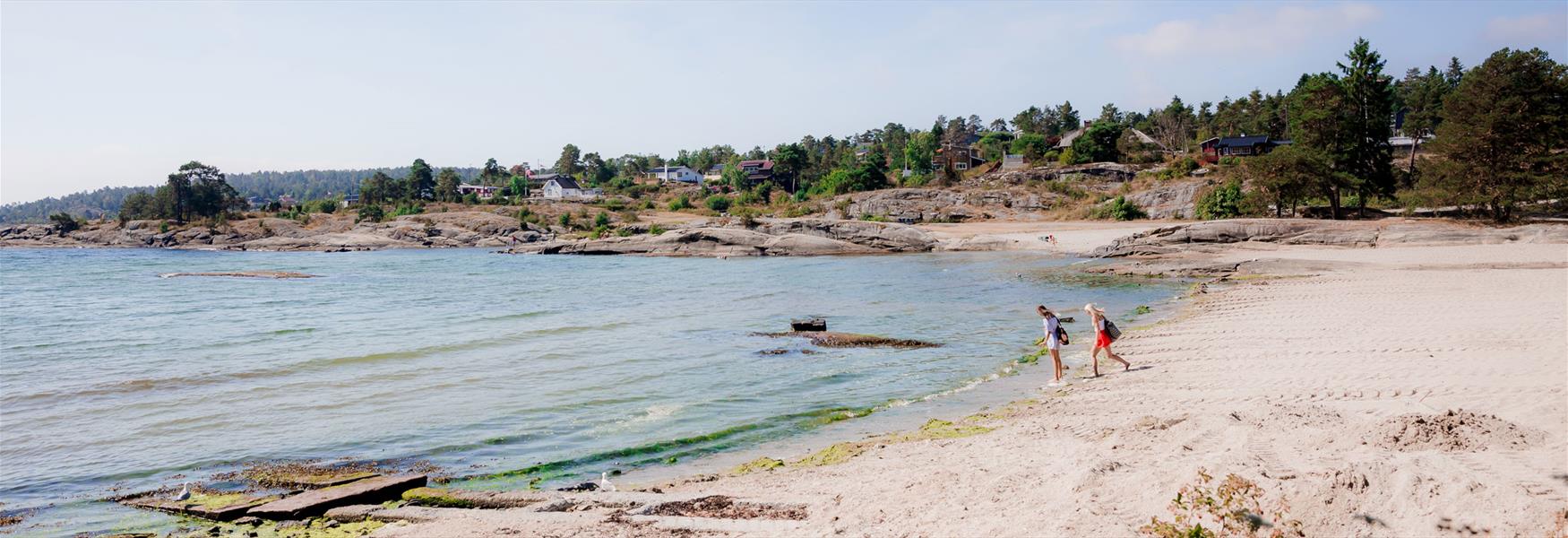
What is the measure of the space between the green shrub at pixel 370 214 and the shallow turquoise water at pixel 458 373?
70.1 metres

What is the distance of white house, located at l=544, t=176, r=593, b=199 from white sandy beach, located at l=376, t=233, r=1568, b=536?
119419 mm

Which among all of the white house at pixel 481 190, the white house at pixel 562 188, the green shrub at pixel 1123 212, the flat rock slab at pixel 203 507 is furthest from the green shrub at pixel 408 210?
the flat rock slab at pixel 203 507

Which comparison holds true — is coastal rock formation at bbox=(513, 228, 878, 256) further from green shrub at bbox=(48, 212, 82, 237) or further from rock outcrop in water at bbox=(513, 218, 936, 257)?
green shrub at bbox=(48, 212, 82, 237)

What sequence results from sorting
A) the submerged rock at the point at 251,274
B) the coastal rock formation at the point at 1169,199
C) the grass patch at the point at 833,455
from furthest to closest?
the coastal rock formation at the point at 1169,199 → the submerged rock at the point at 251,274 → the grass patch at the point at 833,455

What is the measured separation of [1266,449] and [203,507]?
11.2m

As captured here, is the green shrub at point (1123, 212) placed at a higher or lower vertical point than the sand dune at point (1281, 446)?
higher

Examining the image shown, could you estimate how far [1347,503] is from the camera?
639cm

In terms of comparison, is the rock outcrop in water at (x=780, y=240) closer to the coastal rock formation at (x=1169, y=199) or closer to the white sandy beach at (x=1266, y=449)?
the coastal rock formation at (x=1169, y=199)

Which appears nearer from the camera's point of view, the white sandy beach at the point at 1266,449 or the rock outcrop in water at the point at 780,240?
the white sandy beach at the point at 1266,449

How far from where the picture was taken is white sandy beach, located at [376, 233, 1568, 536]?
6461 mm

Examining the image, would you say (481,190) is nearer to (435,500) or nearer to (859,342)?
(859,342)

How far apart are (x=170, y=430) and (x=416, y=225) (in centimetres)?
9341

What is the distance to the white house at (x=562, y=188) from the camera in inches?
5084

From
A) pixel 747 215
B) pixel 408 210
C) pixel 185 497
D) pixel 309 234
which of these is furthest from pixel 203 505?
pixel 408 210
